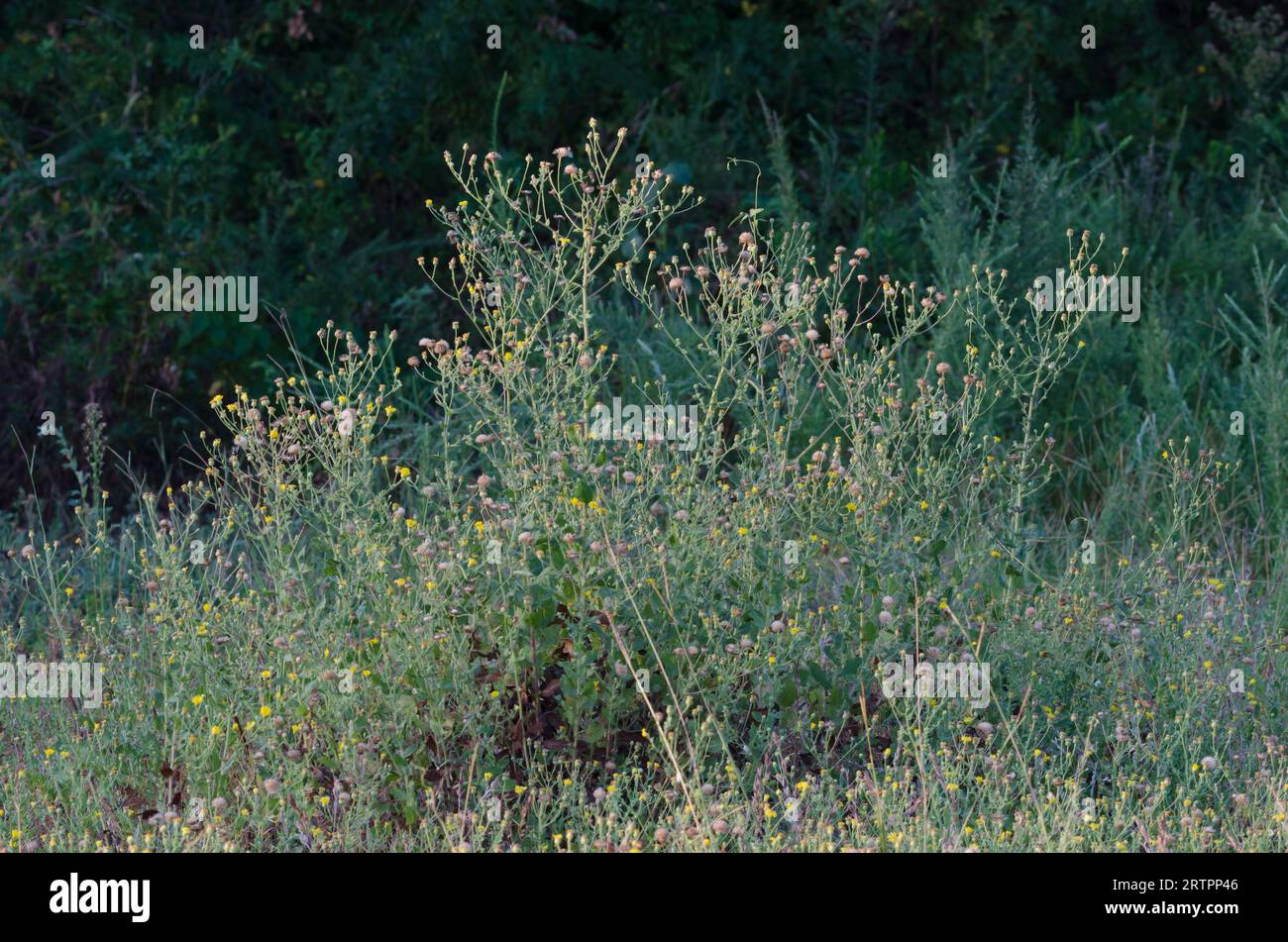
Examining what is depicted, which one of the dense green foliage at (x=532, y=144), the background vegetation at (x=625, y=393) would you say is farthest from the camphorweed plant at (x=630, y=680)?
the dense green foliage at (x=532, y=144)

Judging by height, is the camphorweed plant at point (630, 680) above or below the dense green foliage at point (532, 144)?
below

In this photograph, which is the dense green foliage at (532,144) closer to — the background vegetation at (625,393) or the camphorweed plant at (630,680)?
the background vegetation at (625,393)

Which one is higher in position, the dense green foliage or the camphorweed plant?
the dense green foliage

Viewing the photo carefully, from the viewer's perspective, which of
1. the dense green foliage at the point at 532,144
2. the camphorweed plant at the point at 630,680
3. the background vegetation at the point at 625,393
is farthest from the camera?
the dense green foliage at the point at 532,144

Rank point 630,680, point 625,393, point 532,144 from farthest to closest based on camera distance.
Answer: point 532,144 → point 625,393 → point 630,680

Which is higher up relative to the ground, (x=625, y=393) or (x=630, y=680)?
(x=625, y=393)

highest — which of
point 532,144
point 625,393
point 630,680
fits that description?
point 532,144

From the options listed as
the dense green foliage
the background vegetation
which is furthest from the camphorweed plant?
the dense green foliage

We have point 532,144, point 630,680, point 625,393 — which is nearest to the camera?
point 630,680

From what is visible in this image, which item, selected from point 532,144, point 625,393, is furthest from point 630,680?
point 532,144

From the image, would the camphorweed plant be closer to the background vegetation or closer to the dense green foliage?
the background vegetation

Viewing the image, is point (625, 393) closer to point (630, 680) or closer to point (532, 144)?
point (630, 680)
